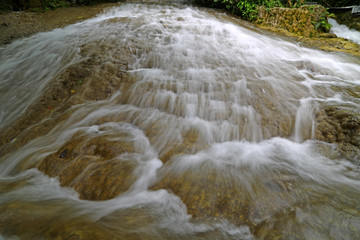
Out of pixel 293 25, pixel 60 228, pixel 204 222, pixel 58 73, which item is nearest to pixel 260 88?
pixel 204 222

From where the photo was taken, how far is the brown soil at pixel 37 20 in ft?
20.9

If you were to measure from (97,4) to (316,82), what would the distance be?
33.1 feet

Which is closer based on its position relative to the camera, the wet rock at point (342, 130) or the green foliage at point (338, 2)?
the wet rock at point (342, 130)

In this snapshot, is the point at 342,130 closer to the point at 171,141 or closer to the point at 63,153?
the point at 171,141

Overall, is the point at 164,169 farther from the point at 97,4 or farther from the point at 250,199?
the point at 97,4

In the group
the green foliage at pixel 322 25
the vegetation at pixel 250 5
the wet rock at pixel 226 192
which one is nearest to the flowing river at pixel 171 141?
the wet rock at pixel 226 192

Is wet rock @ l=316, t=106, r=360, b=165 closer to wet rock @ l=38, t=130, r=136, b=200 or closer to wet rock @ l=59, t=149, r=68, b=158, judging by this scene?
wet rock @ l=38, t=130, r=136, b=200

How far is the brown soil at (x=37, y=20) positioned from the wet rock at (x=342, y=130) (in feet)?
27.9

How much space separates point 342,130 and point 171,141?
274 centimetres

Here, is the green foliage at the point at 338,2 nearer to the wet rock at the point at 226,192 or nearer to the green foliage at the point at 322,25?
the green foliage at the point at 322,25

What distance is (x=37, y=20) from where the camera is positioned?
7434 mm

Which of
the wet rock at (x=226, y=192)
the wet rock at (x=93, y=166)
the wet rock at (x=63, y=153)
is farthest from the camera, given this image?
the wet rock at (x=63, y=153)

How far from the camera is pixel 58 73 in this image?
429cm

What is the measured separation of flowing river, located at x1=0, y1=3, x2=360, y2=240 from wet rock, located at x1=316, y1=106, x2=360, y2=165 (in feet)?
0.31
